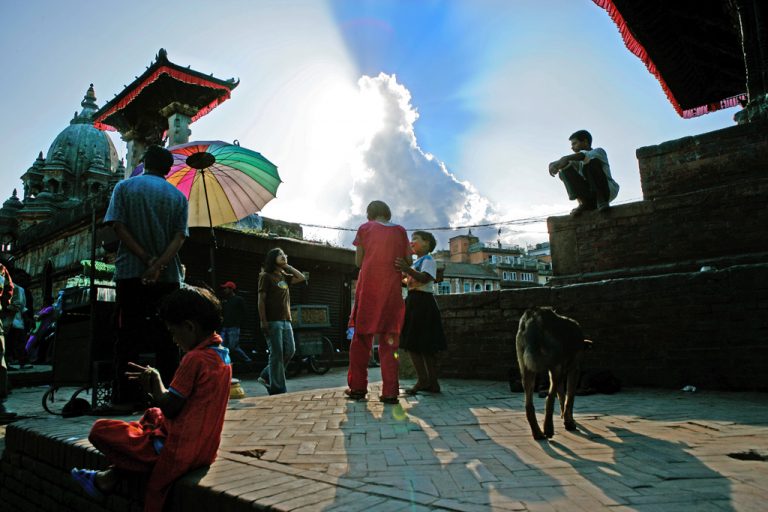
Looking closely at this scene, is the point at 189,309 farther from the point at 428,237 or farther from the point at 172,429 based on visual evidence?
the point at 428,237

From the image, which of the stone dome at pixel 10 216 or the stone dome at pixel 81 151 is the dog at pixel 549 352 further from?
the stone dome at pixel 81 151

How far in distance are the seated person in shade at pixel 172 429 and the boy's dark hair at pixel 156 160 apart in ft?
7.41

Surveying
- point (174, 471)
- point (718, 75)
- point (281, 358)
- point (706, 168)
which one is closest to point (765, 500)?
point (174, 471)

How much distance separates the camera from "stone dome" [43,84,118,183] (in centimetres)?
4522

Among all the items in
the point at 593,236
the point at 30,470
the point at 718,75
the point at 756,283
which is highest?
the point at 718,75

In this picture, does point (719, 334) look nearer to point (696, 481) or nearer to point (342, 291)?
point (696, 481)

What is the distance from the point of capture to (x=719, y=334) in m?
4.91

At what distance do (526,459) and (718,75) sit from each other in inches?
469

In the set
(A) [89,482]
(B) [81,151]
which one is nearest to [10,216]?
(B) [81,151]

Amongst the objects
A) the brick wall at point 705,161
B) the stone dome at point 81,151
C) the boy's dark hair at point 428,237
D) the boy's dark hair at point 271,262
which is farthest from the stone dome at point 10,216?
the brick wall at point 705,161

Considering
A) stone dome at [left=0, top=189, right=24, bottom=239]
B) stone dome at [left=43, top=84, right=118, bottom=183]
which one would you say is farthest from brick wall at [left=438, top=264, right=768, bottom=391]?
stone dome at [left=43, top=84, right=118, bottom=183]

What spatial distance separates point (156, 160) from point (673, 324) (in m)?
5.57

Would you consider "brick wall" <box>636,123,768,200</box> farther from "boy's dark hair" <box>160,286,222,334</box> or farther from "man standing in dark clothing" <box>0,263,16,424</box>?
"man standing in dark clothing" <box>0,263,16,424</box>

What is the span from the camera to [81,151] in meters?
48.0
